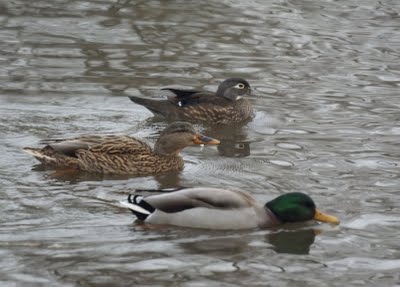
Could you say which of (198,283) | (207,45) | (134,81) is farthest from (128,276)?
(207,45)

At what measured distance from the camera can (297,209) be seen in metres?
10.0

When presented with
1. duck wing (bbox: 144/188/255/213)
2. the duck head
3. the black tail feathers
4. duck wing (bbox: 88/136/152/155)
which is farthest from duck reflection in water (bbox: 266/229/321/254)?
duck wing (bbox: 88/136/152/155)

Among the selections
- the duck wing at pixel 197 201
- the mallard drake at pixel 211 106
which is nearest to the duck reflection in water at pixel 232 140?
the mallard drake at pixel 211 106

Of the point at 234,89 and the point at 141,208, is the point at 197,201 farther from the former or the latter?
the point at 234,89

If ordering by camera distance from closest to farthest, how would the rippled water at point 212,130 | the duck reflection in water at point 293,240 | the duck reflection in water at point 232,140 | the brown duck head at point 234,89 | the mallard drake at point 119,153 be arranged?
the rippled water at point 212,130 → the duck reflection in water at point 293,240 → the mallard drake at point 119,153 → the duck reflection in water at point 232,140 → the brown duck head at point 234,89

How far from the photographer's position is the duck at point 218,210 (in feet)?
32.4

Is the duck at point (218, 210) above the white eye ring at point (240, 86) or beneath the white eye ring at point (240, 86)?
above

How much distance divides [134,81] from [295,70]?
7.69 ft

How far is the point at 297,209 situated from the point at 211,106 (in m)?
4.69

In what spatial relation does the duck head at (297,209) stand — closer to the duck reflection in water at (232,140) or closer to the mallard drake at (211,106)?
the duck reflection in water at (232,140)

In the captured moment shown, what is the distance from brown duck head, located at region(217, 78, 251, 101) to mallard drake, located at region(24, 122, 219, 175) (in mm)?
2511

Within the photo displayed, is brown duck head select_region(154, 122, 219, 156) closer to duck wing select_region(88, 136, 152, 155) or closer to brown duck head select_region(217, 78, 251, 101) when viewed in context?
duck wing select_region(88, 136, 152, 155)

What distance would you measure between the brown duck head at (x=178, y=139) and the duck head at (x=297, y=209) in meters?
2.27

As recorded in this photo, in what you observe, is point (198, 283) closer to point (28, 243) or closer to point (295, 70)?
point (28, 243)
